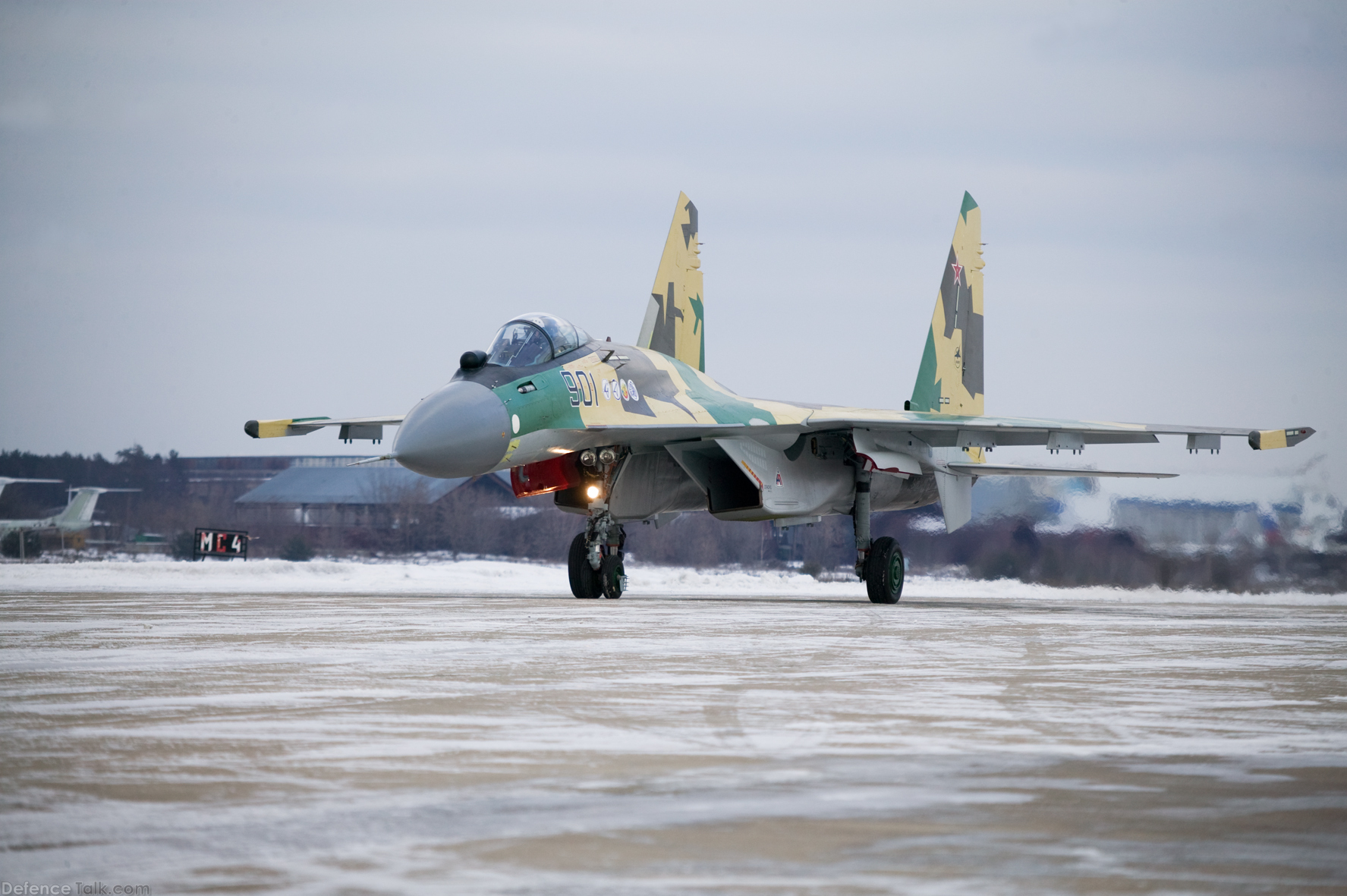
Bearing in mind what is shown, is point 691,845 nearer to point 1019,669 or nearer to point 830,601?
point 1019,669

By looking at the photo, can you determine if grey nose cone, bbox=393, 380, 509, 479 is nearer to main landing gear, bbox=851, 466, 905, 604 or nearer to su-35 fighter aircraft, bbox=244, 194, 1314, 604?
su-35 fighter aircraft, bbox=244, 194, 1314, 604

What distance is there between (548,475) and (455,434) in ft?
10.4

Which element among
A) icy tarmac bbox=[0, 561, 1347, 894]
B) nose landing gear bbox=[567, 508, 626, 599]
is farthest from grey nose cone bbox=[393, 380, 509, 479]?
icy tarmac bbox=[0, 561, 1347, 894]

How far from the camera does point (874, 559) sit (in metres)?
18.0

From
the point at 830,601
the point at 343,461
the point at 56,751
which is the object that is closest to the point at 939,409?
the point at 830,601

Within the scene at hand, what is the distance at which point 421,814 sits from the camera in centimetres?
369

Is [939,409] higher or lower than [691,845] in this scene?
higher

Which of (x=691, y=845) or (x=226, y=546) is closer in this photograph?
(x=691, y=845)

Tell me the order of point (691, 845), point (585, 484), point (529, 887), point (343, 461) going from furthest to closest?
point (343, 461), point (585, 484), point (691, 845), point (529, 887)

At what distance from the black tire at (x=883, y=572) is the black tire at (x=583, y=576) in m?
3.59

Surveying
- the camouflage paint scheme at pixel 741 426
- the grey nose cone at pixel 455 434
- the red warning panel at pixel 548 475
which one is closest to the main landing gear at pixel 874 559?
the camouflage paint scheme at pixel 741 426

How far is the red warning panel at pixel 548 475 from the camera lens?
17266 mm

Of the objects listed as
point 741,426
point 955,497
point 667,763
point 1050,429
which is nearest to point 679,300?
point 741,426

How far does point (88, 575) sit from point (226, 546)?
10.4 m
